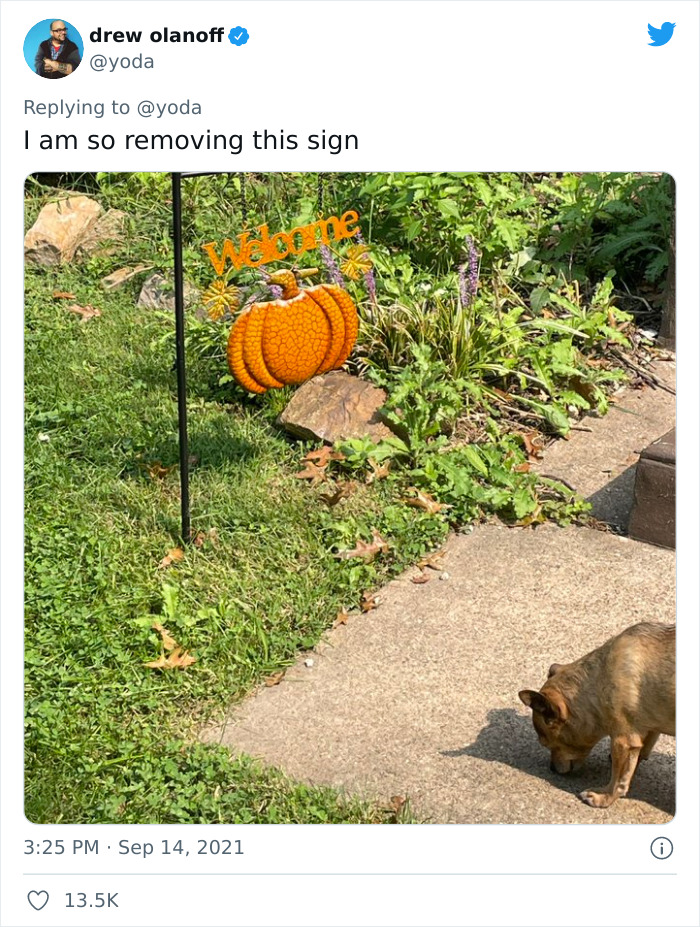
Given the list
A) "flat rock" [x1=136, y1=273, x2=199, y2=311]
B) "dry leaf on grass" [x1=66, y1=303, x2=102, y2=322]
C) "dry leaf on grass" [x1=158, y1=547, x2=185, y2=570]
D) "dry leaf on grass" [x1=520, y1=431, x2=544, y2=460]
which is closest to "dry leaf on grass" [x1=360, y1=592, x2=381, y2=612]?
"dry leaf on grass" [x1=158, y1=547, x2=185, y2=570]

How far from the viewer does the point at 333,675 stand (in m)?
4.91

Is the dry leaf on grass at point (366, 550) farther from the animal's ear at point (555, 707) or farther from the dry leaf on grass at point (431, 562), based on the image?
the animal's ear at point (555, 707)

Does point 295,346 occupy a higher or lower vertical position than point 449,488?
higher

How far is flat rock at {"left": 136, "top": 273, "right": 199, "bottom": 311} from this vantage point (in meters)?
7.84

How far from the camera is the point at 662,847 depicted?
327 cm

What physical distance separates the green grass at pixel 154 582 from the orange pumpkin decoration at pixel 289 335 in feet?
2.03

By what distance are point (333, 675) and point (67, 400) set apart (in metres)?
2.71

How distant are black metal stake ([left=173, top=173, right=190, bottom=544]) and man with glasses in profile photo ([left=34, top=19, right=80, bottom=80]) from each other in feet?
3.97

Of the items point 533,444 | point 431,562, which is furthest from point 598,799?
point 533,444

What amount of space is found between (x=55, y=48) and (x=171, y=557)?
2.60 m

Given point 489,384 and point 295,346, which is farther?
point 489,384

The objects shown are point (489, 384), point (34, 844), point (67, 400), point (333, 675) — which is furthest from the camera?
point (489, 384)
